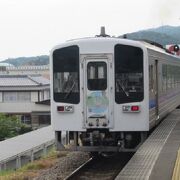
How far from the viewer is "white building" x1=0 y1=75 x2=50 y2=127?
177ft

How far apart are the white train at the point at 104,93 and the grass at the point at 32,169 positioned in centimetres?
104

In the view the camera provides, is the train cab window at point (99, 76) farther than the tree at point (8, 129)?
No

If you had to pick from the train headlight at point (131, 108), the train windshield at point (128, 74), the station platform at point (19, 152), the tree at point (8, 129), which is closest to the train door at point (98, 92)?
the train windshield at point (128, 74)

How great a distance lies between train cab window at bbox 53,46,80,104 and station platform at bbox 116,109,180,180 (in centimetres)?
179

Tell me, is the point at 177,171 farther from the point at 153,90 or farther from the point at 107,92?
the point at 153,90

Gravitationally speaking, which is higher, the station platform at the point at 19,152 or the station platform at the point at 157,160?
the station platform at the point at 157,160

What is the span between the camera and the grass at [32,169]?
10.9 metres

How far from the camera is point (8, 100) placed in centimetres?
6194

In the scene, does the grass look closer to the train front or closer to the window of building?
the train front

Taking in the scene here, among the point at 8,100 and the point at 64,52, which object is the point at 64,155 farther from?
the point at 8,100

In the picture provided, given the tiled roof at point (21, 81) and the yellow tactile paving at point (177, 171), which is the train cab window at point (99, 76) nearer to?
the yellow tactile paving at point (177, 171)

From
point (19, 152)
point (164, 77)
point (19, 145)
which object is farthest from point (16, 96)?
point (164, 77)

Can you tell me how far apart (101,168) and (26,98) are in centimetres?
5113

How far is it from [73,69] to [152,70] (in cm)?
184
